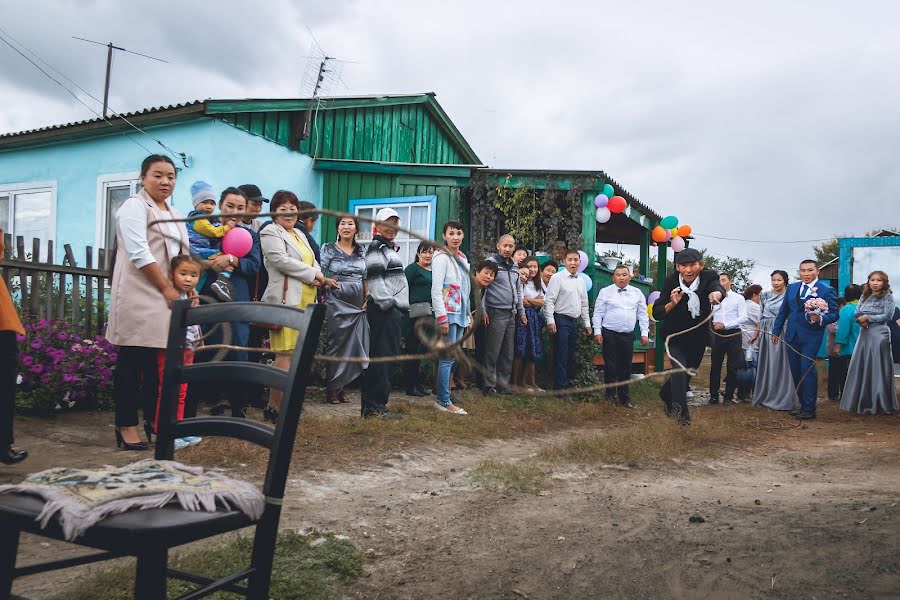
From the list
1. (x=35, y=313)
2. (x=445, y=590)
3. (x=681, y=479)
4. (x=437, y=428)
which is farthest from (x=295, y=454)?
(x=35, y=313)

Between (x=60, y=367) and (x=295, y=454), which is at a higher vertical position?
(x=60, y=367)

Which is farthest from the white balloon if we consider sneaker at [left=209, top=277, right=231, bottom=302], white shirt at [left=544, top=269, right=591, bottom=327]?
sneaker at [left=209, top=277, right=231, bottom=302]

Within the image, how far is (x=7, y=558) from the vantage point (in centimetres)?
173

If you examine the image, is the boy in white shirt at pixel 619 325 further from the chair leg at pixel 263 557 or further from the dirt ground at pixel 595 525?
the chair leg at pixel 263 557

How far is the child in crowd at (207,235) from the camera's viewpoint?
500 cm

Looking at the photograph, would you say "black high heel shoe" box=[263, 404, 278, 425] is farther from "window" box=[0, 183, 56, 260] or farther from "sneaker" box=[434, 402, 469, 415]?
"window" box=[0, 183, 56, 260]

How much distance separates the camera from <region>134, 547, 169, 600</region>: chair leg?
1568mm

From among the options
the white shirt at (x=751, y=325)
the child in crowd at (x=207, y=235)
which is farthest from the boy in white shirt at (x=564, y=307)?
the child in crowd at (x=207, y=235)

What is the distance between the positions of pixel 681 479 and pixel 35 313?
17.9 feet

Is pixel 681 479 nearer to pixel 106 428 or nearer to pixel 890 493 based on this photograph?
pixel 890 493

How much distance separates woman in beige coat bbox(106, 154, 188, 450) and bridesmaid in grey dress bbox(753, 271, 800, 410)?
7.33 m

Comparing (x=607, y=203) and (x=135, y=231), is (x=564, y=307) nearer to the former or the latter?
(x=607, y=203)

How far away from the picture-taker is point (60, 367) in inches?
222

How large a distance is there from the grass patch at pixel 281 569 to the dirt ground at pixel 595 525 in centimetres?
11
